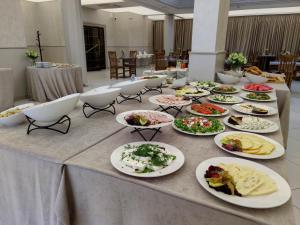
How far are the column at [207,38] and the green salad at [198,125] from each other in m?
1.40

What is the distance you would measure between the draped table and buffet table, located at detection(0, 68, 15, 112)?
283 cm

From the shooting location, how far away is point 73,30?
14.6ft

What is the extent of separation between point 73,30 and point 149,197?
4559mm

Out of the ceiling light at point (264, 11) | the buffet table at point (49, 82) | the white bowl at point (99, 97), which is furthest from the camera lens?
the ceiling light at point (264, 11)

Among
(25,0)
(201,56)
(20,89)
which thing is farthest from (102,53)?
(201,56)

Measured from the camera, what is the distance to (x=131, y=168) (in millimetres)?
649

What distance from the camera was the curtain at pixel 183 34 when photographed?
9141 millimetres

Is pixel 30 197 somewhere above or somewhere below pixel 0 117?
below

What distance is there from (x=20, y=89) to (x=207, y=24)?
3288 millimetres

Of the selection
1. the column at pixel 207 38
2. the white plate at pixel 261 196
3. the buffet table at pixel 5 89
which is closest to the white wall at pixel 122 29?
the buffet table at pixel 5 89

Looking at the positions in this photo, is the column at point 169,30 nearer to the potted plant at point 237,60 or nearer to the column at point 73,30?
the column at point 73,30

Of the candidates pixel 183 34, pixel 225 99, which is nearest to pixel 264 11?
pixel 183 34

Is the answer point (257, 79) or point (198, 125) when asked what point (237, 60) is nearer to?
point (257, 79)

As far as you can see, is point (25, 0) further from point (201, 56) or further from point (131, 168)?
point (131, 168)
